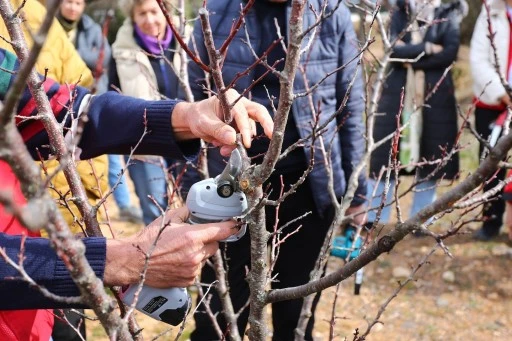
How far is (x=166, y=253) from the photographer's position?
1379mm

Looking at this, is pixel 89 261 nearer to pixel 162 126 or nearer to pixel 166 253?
pixel 166 253

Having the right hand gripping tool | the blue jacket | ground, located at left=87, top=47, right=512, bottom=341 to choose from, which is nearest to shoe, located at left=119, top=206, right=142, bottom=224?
ground, located at left=87, top=47, right=512, bottom=341

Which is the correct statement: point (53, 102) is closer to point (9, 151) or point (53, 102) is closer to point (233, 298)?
point (9, 151)

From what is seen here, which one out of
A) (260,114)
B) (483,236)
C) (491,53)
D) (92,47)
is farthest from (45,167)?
(483,236)

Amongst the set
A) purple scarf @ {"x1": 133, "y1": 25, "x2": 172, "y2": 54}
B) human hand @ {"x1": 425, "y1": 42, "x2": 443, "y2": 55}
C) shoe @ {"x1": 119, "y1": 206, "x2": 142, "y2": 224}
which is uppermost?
purple scarf @ {"x1": 133, "y1": 25, "x2": 172, "y2": 54}

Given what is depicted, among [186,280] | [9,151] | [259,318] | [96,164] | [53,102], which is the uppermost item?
[9,151]

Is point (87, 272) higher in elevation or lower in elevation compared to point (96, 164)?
higher

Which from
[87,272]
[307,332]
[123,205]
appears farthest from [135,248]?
[123,205]

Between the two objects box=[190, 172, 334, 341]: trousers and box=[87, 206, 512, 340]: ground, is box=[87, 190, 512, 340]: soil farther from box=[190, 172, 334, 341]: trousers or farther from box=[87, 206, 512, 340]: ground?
box=[190, 172, 334, 341]: trousers

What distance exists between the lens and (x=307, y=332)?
9.42 feet

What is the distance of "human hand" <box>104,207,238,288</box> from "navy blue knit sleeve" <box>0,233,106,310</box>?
1.1 inches

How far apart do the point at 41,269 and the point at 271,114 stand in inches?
54.5

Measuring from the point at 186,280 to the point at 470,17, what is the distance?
9198mm

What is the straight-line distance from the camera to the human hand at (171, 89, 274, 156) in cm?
153
